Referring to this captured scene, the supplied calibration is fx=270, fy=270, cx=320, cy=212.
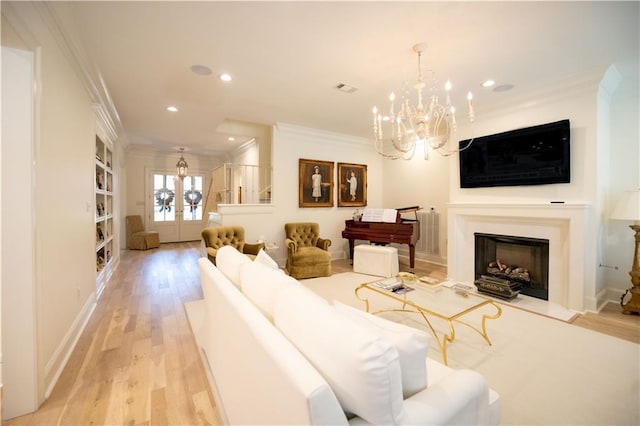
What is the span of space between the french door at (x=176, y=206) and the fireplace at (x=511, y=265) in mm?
7829

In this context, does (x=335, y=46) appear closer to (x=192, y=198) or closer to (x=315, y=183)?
(x=315, y=183)

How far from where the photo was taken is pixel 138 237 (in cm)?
702

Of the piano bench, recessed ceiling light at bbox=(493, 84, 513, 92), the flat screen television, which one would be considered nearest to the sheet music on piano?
the piano bench

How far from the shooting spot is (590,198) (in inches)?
125

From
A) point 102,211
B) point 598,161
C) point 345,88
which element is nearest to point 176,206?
point 102,211

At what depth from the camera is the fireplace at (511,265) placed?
141 inches

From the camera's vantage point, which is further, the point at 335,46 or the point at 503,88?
the point at 503,88

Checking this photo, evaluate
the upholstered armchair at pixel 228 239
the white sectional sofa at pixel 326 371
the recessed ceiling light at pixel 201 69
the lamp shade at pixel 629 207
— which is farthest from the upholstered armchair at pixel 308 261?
the lamp shade at pixel 629 207

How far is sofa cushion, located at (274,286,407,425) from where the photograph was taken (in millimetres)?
811

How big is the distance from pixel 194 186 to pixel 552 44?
8.72 meters

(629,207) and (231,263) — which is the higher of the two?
(629,207)

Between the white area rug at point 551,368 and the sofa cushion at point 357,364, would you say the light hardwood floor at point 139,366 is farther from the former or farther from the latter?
the sofa cushion at point 357,364

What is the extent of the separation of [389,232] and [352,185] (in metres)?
1.64

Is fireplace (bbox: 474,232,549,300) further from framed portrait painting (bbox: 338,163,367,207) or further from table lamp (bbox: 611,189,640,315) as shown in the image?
framed portrait painting (bbox: 338,163,367,207)
